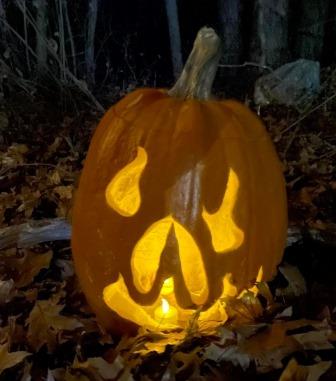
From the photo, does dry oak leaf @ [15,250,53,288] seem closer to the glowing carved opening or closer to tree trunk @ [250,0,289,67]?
the glowing carved opening

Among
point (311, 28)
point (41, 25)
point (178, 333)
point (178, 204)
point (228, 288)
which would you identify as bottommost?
point (178, 333)

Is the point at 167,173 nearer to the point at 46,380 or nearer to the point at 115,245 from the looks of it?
the point at 115,245

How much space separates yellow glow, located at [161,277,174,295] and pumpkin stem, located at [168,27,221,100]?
0.58 metres

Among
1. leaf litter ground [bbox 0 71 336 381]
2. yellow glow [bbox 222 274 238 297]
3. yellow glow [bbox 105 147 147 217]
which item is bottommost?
leaf litter ground [bbox 0 71 336 381]

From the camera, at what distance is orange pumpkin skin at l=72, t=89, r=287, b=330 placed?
1.53 m

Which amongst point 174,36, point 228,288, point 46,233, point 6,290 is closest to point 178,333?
point 228,288

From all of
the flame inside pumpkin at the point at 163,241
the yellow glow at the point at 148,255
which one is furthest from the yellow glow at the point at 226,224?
the yellow glow at the point at 148,255

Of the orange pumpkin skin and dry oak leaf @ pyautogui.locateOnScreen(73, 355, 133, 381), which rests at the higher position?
the orange pumpkin skin

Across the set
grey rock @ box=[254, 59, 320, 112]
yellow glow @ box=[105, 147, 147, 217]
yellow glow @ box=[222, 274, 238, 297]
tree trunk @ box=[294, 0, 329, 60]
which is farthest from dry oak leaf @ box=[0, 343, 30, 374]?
tree trunk @ box=[294, 0, 329, 60]

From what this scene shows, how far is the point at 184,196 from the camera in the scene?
1526mm

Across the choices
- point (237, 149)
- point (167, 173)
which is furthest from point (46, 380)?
point (237, 149)

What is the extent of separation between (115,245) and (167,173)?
0.27 metres

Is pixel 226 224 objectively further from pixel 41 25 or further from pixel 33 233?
pixel 41 25

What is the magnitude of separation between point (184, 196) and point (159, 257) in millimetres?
218
